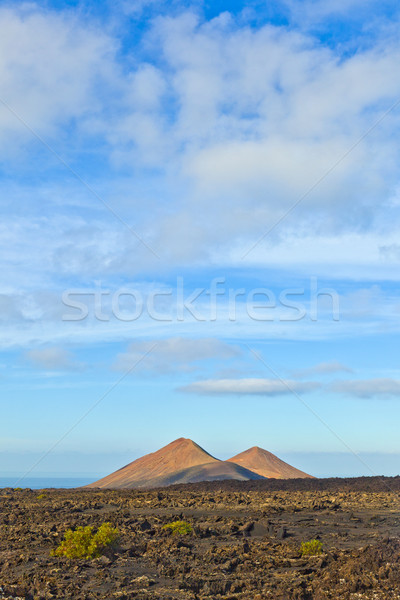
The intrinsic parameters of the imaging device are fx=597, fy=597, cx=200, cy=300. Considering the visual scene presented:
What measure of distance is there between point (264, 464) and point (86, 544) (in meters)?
72.2

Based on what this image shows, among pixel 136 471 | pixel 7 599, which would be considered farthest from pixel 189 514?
pixel 136 471

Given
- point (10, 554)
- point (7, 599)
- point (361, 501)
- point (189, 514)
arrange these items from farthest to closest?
point (361, 501)
point (189, 514)
point (10, 554)
point (7, 599)

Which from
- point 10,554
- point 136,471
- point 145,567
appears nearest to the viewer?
point 145,567

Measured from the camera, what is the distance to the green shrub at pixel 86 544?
64.9ft

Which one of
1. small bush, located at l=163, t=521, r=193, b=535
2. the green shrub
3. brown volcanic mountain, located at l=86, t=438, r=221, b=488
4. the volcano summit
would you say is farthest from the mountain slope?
the green shrub

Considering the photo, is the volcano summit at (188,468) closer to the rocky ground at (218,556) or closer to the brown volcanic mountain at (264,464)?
the brown volcanic mountain at (264,464)

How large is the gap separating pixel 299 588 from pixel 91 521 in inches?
654

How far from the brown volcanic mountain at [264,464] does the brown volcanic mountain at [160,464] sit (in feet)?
23.9

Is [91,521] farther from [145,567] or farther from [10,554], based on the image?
[145,567]

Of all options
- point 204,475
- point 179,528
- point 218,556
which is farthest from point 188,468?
point 218,556

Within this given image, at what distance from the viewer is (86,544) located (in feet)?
66.2

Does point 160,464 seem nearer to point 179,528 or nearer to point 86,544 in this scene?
point 179,528

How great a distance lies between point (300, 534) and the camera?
24.5 metres

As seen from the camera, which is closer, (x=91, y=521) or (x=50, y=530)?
(x=50, y=530)
